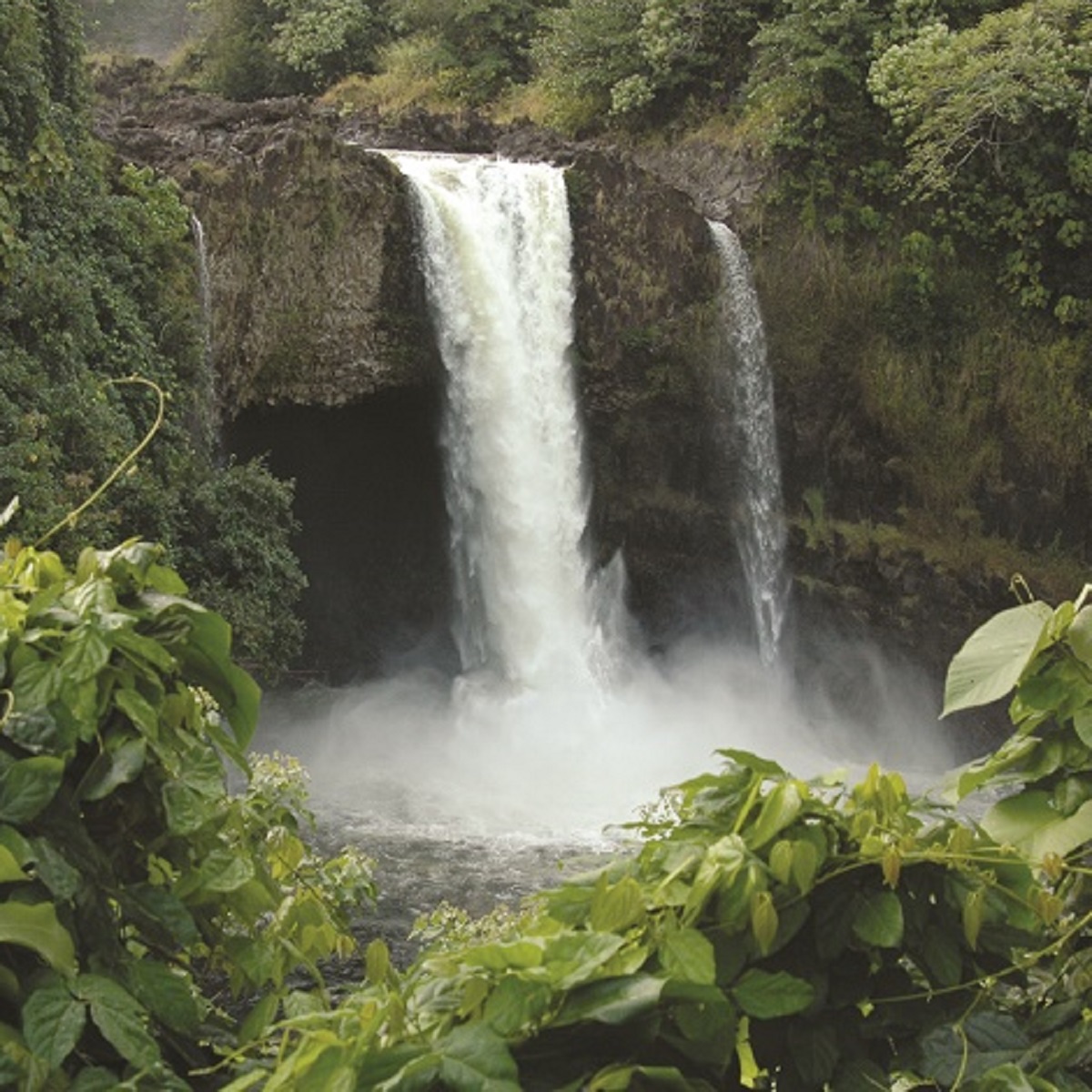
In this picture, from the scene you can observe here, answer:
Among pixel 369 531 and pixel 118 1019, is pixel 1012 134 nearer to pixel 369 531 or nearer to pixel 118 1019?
pixel 369 531

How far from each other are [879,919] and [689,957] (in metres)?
0.28

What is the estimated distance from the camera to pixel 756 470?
14.8 m

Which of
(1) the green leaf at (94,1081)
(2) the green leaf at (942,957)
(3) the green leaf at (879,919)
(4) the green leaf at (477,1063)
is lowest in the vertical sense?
(2) the green leaf at (942,957)

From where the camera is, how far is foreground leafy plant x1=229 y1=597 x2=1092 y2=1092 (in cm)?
149

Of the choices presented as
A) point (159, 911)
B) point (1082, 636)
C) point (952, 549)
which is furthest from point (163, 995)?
point (952, 549)

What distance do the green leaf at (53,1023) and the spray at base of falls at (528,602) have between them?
11.2 meters

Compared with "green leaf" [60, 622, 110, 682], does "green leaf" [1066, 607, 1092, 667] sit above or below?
below

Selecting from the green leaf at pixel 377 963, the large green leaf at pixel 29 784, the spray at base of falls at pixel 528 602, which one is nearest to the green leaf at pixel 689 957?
the green leaf at pixel 377 963

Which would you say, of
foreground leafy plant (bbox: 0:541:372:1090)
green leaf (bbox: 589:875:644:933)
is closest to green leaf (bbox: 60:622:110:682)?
foreground leafy plant (bbox: 0:541:372:1090)

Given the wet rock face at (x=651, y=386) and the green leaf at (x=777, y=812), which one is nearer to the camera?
the green leaf at (x=777, y=812)

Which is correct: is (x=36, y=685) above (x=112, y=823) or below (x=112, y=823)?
above

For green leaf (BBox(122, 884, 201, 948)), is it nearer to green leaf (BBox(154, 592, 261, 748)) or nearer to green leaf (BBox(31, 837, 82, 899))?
green leaf (BBox(31, 837, 82, 899))

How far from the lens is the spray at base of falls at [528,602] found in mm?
13344

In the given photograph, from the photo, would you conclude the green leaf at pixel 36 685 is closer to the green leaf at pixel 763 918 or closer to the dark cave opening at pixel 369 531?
the green leaf at pixel 763 918
